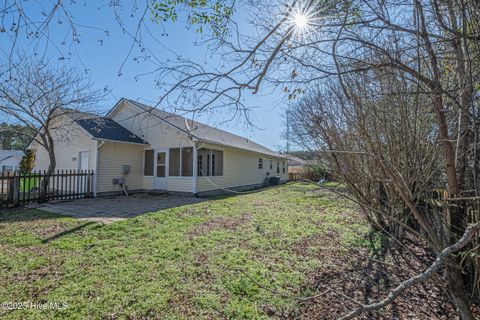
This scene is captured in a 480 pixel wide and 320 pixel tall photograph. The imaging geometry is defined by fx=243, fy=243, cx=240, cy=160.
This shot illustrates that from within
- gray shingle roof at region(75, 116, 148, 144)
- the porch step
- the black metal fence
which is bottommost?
the porch step

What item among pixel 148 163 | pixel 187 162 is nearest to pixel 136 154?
pixel 148 163

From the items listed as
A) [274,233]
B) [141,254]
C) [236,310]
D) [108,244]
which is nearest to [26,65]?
[108,244]

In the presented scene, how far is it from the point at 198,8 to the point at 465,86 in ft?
8.28

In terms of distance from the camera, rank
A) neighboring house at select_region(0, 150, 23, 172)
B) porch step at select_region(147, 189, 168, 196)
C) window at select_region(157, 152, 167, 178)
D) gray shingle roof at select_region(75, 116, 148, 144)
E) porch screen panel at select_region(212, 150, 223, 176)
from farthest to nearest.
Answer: neighboring house at select_region(0, 150, 23, 172), porch screen panel at select_region(212, 150, 223, 176), window at select_region(157, 152, 167, 178), porch step at select_region(147, 189, 168, 196), gray shingle roof at select_region(75, 116, 148, 144)

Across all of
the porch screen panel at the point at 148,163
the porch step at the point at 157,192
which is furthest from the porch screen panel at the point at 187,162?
the porch screen panel at the point at 148,163

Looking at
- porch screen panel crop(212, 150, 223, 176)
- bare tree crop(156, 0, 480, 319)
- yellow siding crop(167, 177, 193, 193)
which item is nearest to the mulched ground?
bare tree crop(156, 0, 480, 319)

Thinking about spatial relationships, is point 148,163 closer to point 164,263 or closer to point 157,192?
point 157,192

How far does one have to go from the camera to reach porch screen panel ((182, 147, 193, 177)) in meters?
11.8

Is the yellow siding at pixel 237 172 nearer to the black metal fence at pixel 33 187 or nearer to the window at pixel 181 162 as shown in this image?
the window at pixel 181 162

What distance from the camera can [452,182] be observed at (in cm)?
249

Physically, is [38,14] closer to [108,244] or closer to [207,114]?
[207,114]

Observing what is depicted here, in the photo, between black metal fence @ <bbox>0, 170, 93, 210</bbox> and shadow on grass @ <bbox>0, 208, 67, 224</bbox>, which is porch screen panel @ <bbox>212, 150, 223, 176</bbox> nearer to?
black metal fence @ <bbox>0, 170, 93, 210</bbox>

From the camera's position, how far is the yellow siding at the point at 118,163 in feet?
36.7

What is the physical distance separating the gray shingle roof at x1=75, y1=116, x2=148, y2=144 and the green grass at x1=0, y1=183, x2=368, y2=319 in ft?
17.3
